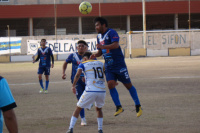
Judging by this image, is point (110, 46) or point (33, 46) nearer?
point (110, 46)

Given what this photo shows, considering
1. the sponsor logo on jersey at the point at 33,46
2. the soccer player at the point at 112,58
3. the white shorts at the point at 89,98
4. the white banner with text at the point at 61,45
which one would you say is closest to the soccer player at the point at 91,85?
the white shorts at the point at 89,98

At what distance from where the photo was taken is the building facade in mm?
46469

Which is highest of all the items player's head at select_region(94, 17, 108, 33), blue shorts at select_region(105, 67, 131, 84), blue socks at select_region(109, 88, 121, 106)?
player's head at select_region(94, 17, 108, 33)

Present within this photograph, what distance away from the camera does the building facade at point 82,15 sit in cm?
4647

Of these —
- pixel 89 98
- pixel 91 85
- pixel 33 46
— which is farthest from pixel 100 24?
pixel 33 46

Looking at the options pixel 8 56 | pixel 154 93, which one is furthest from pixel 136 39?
pixel 154 93

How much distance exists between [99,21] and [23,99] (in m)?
5.74

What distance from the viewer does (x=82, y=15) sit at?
47281 millimetres

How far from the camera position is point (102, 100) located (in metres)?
7.16

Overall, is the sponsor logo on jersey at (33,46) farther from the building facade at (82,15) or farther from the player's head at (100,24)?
the player's head at (100,24)

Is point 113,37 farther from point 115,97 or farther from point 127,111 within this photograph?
point 127,111

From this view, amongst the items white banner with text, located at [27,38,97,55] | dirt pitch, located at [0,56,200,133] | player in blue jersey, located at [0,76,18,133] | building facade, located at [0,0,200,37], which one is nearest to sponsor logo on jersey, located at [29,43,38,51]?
white banner with text, located at [27,38,97,55]

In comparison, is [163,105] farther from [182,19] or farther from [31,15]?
[182,19]

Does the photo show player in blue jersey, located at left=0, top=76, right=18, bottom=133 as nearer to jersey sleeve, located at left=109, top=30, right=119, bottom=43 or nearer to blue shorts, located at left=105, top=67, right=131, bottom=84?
jersey sleeve, located at left=109, top=30, right=119, bottom=43
